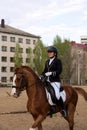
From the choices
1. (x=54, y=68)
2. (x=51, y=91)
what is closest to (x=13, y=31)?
(x=54, y=68)

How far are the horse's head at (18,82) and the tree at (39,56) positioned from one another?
260ft

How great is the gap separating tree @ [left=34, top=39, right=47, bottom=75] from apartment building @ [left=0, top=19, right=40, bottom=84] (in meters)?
8.08

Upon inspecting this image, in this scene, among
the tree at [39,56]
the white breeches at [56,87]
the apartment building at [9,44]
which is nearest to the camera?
the white breeches at [56,87]

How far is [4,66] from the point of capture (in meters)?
95.9

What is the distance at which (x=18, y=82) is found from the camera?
9.28m

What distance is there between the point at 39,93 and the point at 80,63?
102 metres

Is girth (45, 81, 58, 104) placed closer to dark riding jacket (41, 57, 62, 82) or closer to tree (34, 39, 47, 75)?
dark riding jacket (41, 57, 62, 82)

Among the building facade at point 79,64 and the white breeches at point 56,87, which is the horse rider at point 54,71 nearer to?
the white breeches at point 56,87

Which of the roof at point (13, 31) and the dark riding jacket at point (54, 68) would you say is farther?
the roof at point (13, 31)

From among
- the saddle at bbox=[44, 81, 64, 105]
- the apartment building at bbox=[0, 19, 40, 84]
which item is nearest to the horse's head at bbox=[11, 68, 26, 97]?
the saddle at bbox=[44, 81, 64, 105]

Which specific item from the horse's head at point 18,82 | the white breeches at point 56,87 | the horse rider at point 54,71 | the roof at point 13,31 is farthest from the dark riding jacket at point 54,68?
the roof at point 13,31

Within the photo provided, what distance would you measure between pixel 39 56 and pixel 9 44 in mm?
11519

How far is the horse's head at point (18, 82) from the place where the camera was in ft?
30.1

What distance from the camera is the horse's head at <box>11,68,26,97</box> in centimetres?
918
